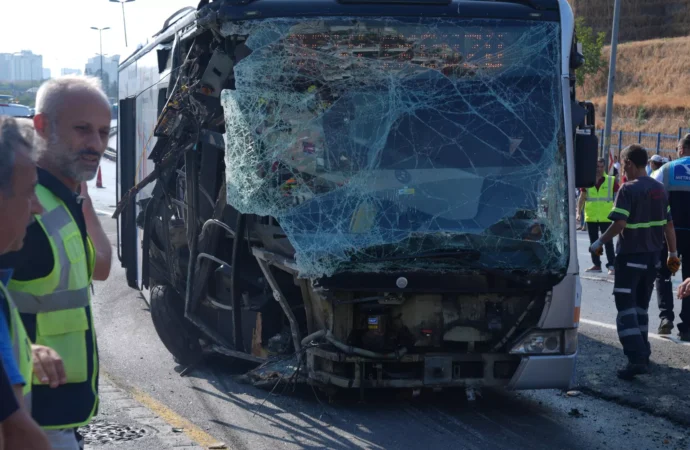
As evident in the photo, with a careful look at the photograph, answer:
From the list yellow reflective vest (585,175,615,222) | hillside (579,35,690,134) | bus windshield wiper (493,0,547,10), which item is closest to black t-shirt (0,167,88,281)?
bus windshield wiper (493,0,547,10)

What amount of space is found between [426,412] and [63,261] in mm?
3881

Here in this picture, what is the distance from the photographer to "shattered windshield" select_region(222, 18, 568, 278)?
6.09 m

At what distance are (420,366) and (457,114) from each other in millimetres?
1634

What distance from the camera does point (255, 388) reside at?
23.5 feet

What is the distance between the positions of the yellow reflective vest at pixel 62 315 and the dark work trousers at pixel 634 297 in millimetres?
5591

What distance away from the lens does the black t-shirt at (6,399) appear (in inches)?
88.4

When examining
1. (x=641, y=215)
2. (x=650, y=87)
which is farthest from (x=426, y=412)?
(x=650, y=87)

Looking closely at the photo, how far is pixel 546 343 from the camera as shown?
618cm

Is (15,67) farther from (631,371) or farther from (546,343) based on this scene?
(546,343)

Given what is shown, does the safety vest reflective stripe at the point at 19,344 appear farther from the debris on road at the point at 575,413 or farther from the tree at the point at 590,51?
the tree at the point at 590,51

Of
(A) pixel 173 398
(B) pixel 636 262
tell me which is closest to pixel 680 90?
(B) pixel 636 262

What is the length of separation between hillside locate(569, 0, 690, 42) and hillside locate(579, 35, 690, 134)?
4.18 metres

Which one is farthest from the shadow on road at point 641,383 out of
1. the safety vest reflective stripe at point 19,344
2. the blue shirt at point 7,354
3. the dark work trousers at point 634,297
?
the blue shirt at point 7,354

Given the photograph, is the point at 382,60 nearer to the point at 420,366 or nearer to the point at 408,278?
the point at 408,278
